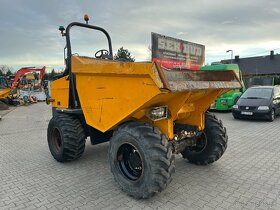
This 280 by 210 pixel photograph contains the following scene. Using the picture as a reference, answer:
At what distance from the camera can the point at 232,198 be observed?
3.44 m

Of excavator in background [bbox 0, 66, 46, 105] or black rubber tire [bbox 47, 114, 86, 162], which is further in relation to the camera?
excavator in background [bbox 0, 66, 46, 105]

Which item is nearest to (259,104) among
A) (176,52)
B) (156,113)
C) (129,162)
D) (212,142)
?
(212,142)

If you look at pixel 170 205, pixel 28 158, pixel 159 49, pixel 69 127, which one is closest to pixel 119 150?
pixel 170 205

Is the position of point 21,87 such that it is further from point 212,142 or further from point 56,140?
point 212,142

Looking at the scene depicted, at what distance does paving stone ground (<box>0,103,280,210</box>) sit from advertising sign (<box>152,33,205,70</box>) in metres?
8.46

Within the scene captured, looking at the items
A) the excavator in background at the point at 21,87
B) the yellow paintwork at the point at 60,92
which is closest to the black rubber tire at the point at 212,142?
the yellow paintwork at the point at 60,92

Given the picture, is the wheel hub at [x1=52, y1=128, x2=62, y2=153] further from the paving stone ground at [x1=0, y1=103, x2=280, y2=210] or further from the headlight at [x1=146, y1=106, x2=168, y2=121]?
the headlight at [x1=146, y1=106, x2=168, y2=121]

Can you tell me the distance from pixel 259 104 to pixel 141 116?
316 inches

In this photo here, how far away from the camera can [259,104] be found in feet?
33.1

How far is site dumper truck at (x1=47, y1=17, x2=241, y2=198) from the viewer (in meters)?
3.17

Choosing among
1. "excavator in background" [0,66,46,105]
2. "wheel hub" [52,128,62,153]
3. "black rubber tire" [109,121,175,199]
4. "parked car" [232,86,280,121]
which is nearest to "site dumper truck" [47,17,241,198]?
"black rubber tire" [109,121,175,199]

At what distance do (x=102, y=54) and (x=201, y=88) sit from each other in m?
2.43

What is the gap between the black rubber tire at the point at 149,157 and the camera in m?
3.20

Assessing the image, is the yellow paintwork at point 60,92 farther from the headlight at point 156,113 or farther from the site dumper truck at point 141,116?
the headlight at point 156,113
